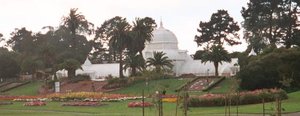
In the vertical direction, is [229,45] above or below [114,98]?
above

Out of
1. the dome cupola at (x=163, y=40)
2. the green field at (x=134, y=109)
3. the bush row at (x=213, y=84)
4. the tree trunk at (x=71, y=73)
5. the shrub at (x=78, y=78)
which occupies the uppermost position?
the dome cupola at (x=163, y=40)

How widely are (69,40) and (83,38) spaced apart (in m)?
3.54

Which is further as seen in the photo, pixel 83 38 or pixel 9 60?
pixel 83 38

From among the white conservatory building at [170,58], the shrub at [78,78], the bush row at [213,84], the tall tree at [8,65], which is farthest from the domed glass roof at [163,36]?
the bush row at [213,84]

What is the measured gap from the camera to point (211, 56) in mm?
59812

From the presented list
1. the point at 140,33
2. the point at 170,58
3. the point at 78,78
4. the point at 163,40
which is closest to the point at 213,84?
the point at 140,33

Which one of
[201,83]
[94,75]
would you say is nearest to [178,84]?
[201,83]

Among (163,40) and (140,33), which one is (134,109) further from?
(163,40)

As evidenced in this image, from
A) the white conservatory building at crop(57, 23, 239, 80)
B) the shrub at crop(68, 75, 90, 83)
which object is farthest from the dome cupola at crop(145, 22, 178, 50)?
the shrub at crop(68, 75, 90, 83)

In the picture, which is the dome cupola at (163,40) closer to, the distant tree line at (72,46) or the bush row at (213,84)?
the distant tree line at (72,46)

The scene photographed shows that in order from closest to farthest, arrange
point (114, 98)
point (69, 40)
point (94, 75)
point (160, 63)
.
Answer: point (114, 98) < point (160, 63) < point (94, 75) < point (69, 40)

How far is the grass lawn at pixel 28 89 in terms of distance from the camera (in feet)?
212

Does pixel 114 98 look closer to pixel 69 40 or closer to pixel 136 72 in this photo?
pixel 136 72

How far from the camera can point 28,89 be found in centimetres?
6762
